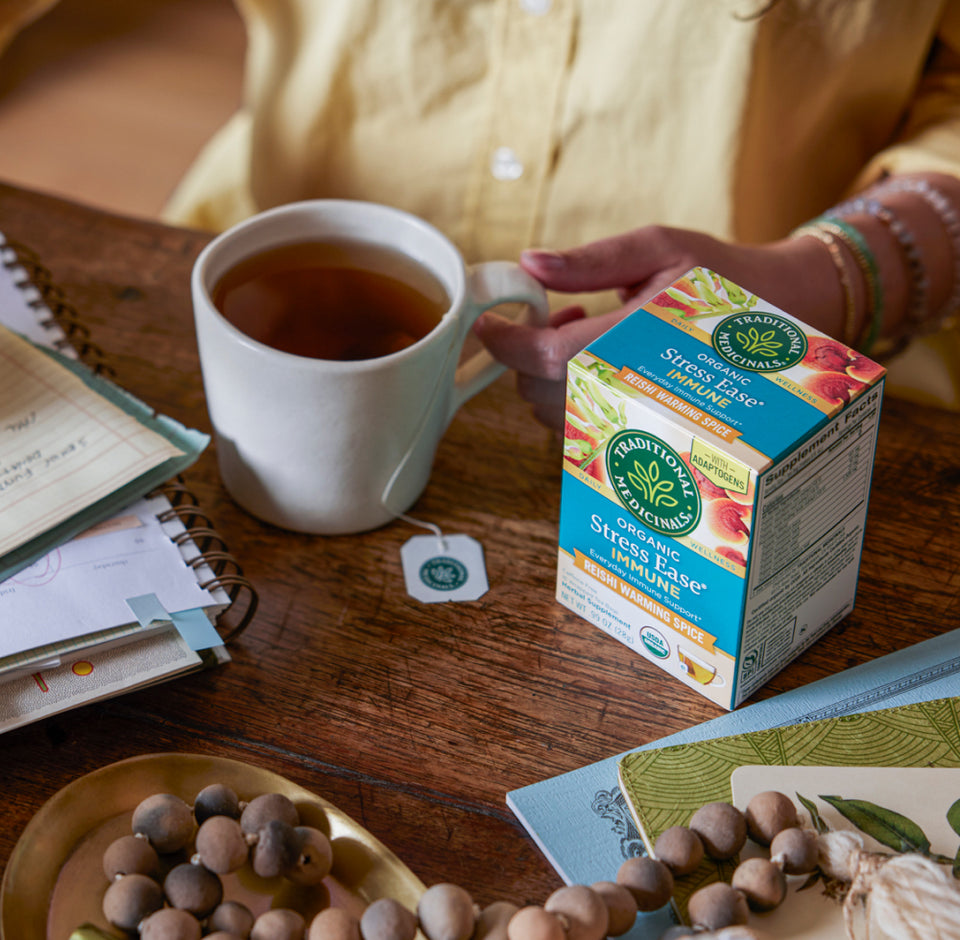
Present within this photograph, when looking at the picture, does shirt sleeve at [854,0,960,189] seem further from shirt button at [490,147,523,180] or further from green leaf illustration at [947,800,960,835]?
green leaf illustration at [947,800,960,835]

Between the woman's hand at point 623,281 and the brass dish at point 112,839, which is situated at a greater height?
the woman's hand at point 623,281

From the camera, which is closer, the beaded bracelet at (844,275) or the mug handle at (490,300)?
the mug handle at (490,300)

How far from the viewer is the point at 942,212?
810 millimetres

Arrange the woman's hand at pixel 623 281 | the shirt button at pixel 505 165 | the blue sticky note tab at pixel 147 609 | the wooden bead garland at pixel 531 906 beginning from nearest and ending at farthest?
the wooden bead garland at pixel 531 906 < the blue sticky note tab at pixel 147 609 < the woman's hand at pixel 623 281 < the shirt button at pixel 505 165

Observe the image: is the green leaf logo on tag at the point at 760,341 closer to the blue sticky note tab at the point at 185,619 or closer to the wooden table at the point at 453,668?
the wooden table at the point at 453,668

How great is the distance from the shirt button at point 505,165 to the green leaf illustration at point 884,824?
0.61 m

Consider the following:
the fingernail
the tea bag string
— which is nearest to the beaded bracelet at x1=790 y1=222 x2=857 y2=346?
the fingernail

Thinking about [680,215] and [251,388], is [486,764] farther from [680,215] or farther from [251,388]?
[680,215]

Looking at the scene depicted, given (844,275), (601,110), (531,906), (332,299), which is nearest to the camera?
(531,906)

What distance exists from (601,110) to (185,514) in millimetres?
500

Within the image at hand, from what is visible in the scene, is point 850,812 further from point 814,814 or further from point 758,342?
point 758,342

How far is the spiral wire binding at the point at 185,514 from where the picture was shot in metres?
0.56

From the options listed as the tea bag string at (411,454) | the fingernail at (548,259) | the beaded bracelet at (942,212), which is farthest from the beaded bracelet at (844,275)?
the tea bag string at (411,454)

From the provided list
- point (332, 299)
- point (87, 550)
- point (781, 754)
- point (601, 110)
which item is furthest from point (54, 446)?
point (601, 110)
